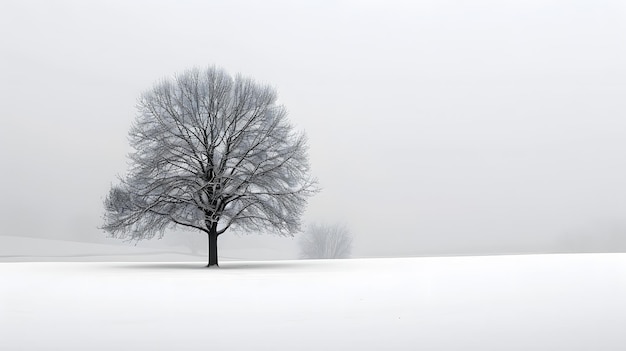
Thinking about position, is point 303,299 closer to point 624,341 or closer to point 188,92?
point 624,341

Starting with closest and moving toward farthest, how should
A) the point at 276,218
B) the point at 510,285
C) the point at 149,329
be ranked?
the point at 149,329 → the point at 510,285 → the point at 276,218

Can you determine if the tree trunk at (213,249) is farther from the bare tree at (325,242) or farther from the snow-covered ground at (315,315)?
the bare tree at (325,242)

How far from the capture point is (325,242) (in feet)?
227

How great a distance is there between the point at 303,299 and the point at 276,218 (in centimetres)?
1557

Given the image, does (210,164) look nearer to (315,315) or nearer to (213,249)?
(213,249)

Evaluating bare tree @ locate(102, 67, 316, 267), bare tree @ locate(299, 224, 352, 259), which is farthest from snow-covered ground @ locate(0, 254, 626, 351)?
bare tree @ locate(299, 224, 352, 259)

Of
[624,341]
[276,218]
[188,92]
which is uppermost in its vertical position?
[188,92]

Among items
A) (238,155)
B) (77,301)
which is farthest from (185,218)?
(77,301)


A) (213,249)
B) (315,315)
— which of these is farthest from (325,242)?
(315,315)

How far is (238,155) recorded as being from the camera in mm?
30031

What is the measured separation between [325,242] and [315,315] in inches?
2286

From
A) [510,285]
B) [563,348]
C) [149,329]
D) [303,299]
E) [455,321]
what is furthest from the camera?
[510,285]

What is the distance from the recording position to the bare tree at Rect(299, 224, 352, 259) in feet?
225

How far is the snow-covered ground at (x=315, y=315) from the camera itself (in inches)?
345
